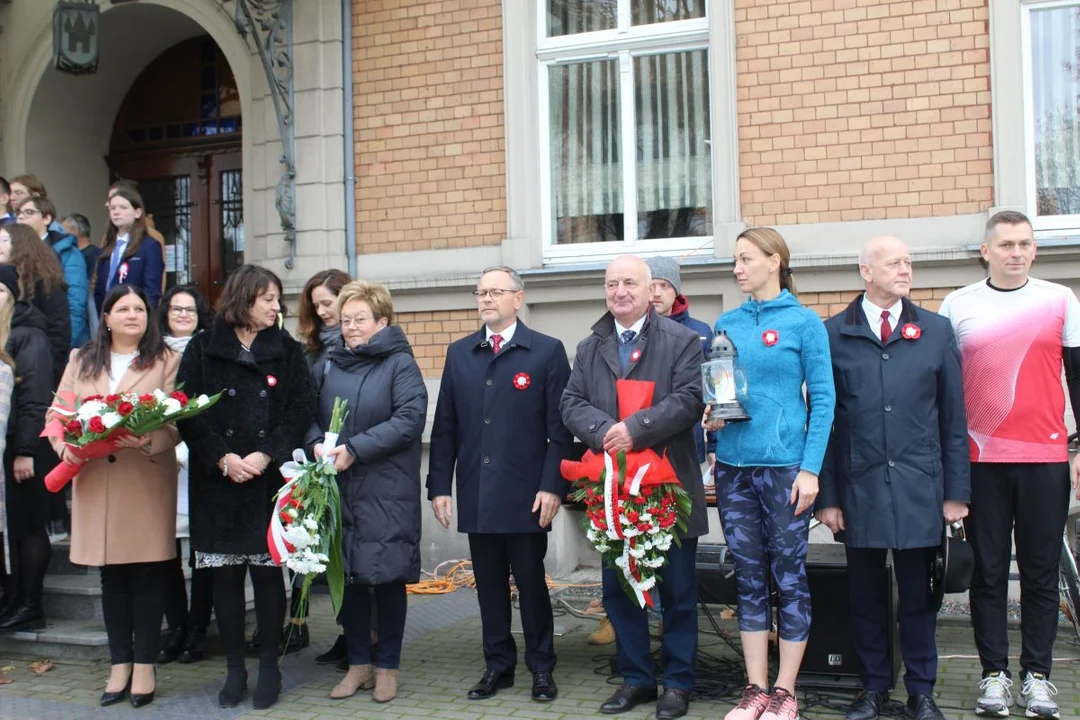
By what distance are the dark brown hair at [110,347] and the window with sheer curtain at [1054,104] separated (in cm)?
534

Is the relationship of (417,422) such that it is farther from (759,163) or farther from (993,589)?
(759,163)

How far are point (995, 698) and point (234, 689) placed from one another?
3.36 metres

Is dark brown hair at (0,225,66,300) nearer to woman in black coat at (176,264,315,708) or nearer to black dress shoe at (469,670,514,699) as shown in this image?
woman in black coat at (176,264,315,708)

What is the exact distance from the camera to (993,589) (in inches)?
193

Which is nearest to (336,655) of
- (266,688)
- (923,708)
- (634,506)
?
(266,688)

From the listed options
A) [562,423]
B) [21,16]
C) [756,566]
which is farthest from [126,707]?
[21,16]

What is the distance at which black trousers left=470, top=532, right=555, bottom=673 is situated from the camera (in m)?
5.31

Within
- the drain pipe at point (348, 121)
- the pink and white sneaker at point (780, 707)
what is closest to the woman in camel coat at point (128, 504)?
the pink and white sneaker at point (780, 707)

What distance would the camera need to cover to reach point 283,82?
8758 mm

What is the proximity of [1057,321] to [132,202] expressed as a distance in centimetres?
578

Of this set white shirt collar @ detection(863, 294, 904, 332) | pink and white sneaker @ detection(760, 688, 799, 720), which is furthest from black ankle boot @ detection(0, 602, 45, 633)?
white shirt collar @ detection(863, 294, 904, 332)

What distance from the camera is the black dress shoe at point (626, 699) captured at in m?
4.96

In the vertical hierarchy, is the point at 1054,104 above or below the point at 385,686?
above

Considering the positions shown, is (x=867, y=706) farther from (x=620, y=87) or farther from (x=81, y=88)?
(x=81, y=88)
